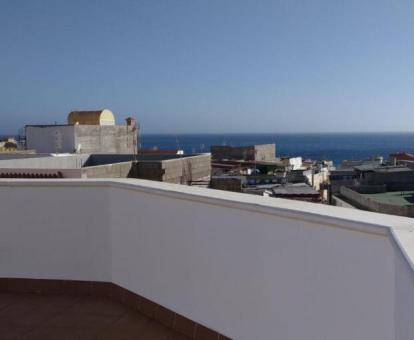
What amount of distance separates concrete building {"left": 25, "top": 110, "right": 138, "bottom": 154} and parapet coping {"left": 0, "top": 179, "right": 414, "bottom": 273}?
15.8 metres

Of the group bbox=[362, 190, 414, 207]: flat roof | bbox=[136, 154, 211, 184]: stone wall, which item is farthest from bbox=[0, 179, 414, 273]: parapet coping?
bbox=[362, 190, 414, 207]: flat roof

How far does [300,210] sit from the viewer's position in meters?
2.23

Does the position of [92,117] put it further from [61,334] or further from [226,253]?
[226,253]

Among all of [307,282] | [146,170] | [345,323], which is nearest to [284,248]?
[307,282]

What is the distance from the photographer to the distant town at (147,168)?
1136 centimetres

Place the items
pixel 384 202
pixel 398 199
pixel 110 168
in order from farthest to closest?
1. pixel 398 199
2. pixel 384 202
3. pixel 110 168

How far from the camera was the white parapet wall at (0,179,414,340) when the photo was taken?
6.27ft

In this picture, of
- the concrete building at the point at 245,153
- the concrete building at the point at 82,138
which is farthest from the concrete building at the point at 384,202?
the concrete building at the point at 245,153

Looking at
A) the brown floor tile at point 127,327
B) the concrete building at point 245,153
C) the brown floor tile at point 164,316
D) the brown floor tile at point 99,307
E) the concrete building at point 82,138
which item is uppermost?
the concrete building at point 82,138

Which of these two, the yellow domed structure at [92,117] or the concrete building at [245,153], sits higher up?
the yellow domed structure at [92,117]

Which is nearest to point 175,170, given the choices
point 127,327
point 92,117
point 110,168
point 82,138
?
point 110,168

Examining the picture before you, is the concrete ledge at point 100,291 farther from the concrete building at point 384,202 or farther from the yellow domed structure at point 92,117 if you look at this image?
the yellow domed structure at point 92,117

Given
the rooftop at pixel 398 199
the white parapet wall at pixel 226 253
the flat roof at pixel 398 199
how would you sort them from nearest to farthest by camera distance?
1. the white parapet wall at pixel 226 253
2. the flat roof at pixel 398 199
3. the rooftop at pixel 398 199

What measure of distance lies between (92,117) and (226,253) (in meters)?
22.8
